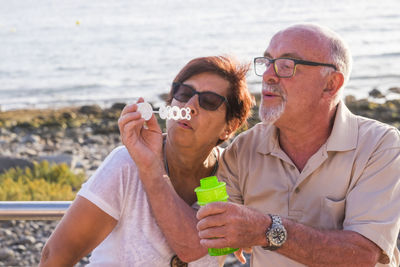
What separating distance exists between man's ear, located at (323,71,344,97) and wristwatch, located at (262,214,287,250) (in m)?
0.97

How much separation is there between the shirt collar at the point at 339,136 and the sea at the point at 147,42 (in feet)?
43.2

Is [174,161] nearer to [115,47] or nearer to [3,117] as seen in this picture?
[3,117]

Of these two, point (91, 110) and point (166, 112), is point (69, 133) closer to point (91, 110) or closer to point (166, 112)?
point (91, 110)

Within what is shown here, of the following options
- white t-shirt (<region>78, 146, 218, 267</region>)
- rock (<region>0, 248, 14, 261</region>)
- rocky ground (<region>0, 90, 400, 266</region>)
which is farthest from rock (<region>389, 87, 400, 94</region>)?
white t-shirt (<region>78, 146, 218, 267</region>)

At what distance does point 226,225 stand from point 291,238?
40 cm

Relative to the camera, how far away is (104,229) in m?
2.97

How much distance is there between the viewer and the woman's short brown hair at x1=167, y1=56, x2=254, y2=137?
323 cm

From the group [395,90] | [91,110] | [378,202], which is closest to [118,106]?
[91,110]

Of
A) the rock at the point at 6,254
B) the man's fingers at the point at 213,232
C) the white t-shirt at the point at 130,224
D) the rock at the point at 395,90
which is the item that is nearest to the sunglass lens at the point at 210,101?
the white t-shirt at the point at 130,224

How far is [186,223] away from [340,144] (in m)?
0.92

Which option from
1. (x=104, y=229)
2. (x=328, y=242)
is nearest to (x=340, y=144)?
(x=328, y=242)

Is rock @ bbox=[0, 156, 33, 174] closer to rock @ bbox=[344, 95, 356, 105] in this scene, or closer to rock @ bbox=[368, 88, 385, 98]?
rock @ bbox=[344, 95, 356, 105]

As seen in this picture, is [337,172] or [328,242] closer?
[328,242]

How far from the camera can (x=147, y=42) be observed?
32.8 metres
